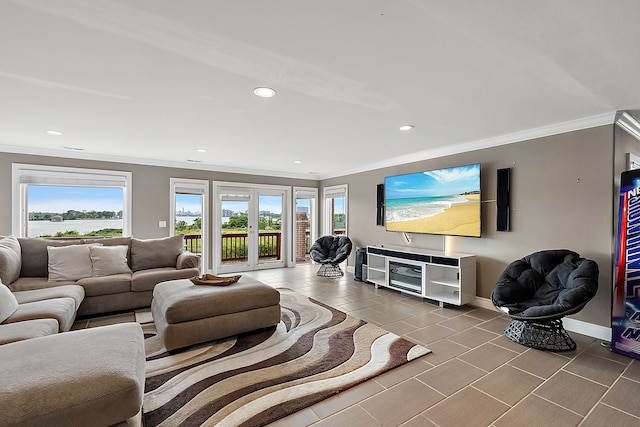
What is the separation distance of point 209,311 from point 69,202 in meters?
4.19

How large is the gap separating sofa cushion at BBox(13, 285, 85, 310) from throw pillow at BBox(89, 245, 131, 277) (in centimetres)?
46

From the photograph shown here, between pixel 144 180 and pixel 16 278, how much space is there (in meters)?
2.54

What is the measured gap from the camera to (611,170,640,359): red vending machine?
8.55 ft

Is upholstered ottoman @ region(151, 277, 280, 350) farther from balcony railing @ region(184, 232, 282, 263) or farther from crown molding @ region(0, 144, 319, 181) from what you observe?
crown molding @ region(0, 144, 319, 181)

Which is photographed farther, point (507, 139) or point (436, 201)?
point (436, 201)

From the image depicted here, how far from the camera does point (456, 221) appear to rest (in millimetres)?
4297

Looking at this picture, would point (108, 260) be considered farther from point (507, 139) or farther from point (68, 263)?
point (507, 139)

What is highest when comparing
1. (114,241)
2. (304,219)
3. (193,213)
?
(193,213)

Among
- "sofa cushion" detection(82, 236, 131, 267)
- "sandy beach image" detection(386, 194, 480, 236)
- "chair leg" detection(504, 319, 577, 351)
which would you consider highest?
"sandy beach image" detection(386, 194, 480, 236)

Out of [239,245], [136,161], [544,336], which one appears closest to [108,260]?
[136,161]

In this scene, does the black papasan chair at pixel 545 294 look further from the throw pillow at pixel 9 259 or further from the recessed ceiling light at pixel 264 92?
the throw pillow at pixel 9 259

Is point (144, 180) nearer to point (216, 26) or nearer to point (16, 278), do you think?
point (16, 278)

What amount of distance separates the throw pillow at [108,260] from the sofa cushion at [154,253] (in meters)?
0.17

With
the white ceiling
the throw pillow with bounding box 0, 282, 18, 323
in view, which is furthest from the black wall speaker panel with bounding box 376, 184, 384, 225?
the throw pillow with bounding box 0, 282, 18, 323
